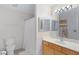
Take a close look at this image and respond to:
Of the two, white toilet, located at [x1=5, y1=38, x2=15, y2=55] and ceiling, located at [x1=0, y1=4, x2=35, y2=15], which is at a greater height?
ceiling, located at [x1=0, y1=4, x2=35, y2=15]

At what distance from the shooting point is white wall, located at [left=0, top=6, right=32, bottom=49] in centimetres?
145

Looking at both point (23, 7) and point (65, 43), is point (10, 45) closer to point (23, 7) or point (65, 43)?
point (23, 7)

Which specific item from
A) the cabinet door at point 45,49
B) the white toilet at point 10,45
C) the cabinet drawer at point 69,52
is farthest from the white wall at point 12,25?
the cabinet drawer at point 69,52

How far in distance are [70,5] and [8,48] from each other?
86 centimetres

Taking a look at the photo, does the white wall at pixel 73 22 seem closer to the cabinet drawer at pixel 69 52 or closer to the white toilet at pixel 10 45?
the cabinet drawer at pixel 69 52

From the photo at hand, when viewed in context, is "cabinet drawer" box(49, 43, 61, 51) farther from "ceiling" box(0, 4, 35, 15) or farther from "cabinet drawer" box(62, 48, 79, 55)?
"ceiling" box(0, 4, 35, 15)

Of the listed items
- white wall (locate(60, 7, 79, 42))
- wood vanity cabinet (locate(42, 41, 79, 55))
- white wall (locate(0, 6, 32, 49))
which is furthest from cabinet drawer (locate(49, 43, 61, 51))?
white wall (locate(0, 6, 32, 49))

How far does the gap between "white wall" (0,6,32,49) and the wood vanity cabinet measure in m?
0.28

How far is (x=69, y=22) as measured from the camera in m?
1.46

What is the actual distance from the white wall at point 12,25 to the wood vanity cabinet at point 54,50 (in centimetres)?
28

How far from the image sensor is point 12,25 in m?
1.47

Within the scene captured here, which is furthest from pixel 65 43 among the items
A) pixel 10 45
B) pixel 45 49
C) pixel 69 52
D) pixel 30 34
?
pixel 10 45
